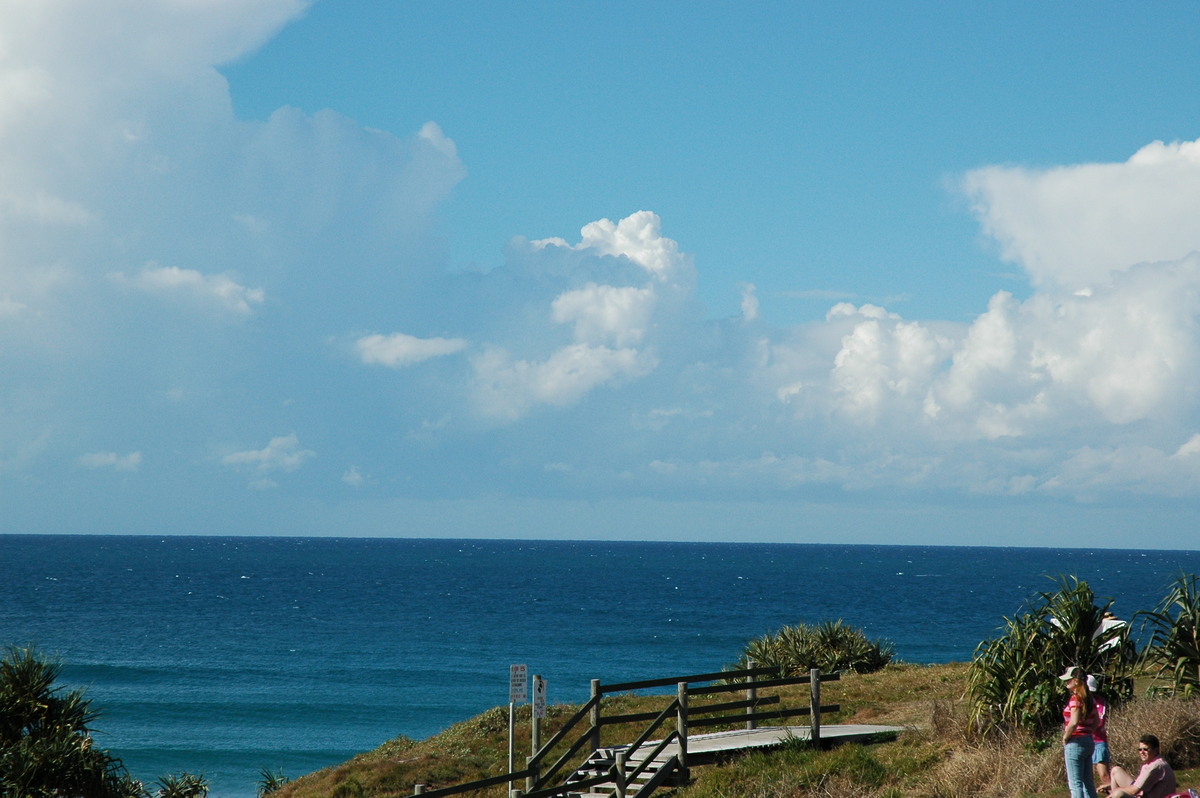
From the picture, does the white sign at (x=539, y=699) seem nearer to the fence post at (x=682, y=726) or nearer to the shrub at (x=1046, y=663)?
the fence post at (x=682, y=726)

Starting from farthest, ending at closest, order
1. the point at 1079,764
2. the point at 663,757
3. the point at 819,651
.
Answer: the point at 819,651 < the point at 663,757 < the point at 1079,764

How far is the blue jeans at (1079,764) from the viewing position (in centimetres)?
1195

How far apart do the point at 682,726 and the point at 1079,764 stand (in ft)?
19.8

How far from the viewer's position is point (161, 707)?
45812 millimetres

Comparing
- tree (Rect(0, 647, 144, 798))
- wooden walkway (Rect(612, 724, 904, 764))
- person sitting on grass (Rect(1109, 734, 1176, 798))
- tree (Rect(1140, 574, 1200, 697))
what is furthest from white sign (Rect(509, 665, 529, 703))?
tree (Rect(1140, 574, 1200, 697))

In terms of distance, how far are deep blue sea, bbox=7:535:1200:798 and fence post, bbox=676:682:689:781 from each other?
724 inches

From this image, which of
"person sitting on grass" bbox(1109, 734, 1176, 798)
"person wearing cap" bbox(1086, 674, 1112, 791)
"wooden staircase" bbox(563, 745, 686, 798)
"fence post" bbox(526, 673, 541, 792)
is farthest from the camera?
"wooden staircase" bbox(563, 745, 686, 798)

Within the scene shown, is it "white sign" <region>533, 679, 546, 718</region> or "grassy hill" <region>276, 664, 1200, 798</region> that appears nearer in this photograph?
"grassy hill" <region>276, 664, 1200, 798</region>

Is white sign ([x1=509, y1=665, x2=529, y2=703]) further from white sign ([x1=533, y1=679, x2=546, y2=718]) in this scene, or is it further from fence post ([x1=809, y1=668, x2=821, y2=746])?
fence post ([x1=809, y1=668, x2=821, y2=746])

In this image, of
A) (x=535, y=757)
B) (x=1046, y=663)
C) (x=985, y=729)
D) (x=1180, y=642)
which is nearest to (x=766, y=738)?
(x=985, y=729)

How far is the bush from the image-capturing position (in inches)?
1119

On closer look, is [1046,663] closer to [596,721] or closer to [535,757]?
[596,721]

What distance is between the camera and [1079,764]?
1197 centimetres

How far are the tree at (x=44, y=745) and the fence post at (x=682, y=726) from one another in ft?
28.9
